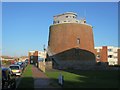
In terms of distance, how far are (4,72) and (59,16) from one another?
57091 mm

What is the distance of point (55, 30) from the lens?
229ft

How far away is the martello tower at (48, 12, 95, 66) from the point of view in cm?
6656

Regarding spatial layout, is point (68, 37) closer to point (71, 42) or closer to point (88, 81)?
point (71, 42)

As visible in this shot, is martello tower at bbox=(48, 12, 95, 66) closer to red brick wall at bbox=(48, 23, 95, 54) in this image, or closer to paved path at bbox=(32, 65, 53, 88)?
red brick wall at bbox=(48, 23, 95, 54)

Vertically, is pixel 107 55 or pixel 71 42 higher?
pixel 71 42

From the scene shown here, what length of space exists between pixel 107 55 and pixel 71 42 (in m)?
47.2

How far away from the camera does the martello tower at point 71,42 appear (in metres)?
66.6

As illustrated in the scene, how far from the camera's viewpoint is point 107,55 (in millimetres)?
112062

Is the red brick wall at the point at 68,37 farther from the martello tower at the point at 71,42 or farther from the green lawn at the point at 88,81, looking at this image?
the green lawn at the point at 88,81

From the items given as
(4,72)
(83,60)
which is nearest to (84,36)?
(83,60)

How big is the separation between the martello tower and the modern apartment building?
3615cm

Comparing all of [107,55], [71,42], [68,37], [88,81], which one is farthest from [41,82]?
[107,55]

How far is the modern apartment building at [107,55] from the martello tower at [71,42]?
36150 millimetres

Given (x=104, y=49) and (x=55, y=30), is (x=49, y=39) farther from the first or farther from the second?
(x=104, y=49)
